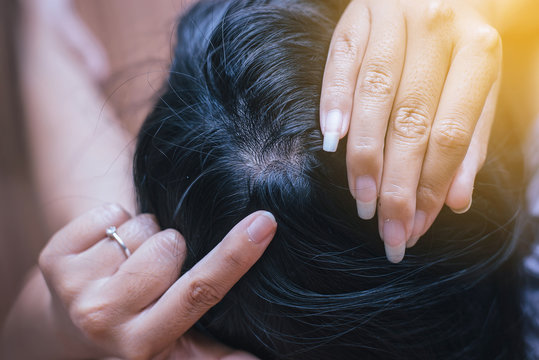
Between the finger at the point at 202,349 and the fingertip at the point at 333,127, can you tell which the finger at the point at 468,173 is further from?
the finger at the point at 202,349

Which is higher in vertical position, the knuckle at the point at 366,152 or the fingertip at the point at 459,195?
the knuckle at the point at 366,152

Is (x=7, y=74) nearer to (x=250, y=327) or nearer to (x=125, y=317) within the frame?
(x=125, y=317)

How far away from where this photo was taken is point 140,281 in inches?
24.4

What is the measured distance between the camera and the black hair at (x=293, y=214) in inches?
22.2

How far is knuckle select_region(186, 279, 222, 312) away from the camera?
0.58m

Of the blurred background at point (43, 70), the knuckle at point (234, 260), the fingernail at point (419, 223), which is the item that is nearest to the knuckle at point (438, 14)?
the fingernail at point (419, 223)

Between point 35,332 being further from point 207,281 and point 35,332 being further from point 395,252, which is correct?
point 395,252

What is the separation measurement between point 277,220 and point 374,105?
7.1 inches

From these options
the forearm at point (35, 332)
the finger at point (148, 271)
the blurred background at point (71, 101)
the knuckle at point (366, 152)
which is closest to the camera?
the knuckle at point (366, 152)

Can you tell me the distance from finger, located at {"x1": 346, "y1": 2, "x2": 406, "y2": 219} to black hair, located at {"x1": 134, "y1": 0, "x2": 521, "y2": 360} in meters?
0.04

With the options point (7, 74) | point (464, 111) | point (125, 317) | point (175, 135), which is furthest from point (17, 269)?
point (464, 111)

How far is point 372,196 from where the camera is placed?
52 centimetres

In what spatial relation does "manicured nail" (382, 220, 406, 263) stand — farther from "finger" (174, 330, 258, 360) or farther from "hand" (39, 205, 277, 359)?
"finger" (174, 330, 258, 360)

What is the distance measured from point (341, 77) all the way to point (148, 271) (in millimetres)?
359
